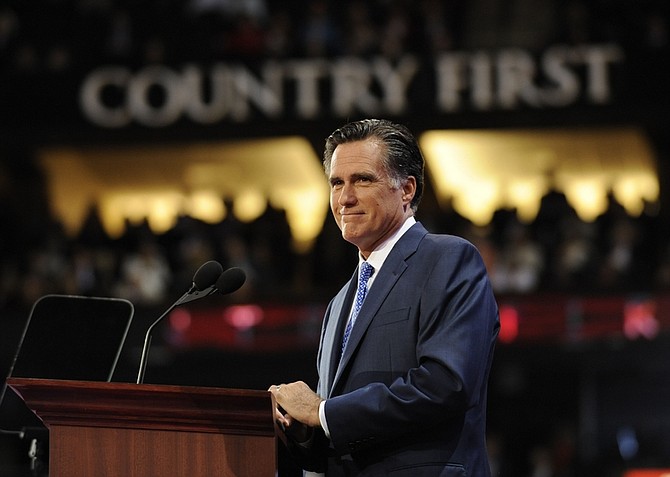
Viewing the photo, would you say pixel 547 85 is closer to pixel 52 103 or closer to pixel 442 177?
pixel 442 177

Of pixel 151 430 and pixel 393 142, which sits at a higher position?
pixel 393 142

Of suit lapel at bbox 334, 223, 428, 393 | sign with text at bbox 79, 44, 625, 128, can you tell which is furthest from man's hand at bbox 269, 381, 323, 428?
sign with text at bbox 79, 44, 625, 128

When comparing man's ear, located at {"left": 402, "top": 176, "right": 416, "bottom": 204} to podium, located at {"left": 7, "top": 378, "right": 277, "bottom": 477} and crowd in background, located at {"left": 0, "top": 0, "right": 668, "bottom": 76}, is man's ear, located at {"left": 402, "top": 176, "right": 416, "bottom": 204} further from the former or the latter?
crowd in background, located at {"left": 0, "top": 0, "right": 668, "bottom": 76}

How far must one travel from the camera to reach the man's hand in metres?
2.94

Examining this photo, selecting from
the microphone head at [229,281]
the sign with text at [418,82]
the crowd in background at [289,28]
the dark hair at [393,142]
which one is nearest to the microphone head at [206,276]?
the microphone head at [229,281]

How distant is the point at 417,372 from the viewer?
9.40 ft

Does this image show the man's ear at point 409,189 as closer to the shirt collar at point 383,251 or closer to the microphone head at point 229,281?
the shirt collar at point 383,251

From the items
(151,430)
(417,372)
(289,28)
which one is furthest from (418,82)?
(151,430)

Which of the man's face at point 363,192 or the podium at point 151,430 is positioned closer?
the podium at point 151,430

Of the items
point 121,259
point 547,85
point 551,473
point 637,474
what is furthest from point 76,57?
point 637,474

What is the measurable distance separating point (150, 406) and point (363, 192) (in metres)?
0.74

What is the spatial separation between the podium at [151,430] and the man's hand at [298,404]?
5.4 inches

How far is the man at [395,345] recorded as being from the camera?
2.86m

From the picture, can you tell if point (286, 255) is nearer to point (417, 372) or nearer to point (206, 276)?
point (206, 276)
